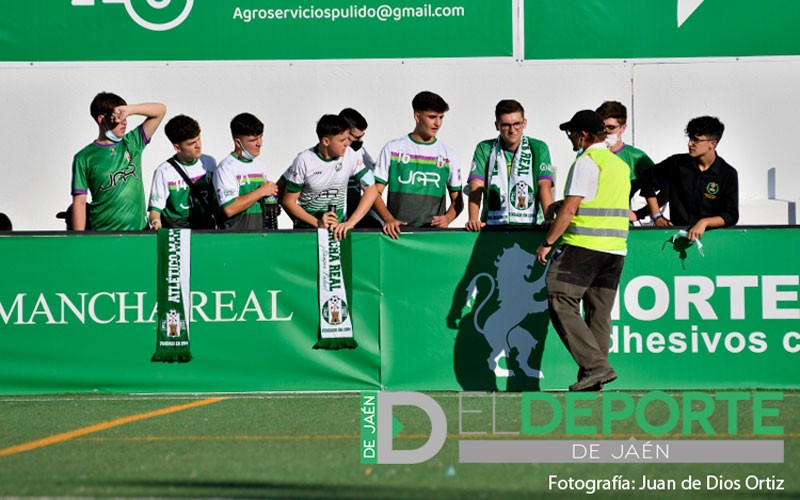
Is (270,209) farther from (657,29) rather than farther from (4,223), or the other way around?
(657,29)

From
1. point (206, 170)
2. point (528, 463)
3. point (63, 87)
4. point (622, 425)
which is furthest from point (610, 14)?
point (528, 463)

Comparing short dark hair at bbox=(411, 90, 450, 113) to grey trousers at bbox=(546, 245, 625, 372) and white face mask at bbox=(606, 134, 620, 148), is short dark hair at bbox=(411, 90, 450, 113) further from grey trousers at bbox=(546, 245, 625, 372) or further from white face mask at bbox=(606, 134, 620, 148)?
grey trousers at bbox=(546, 245, 625, 372)

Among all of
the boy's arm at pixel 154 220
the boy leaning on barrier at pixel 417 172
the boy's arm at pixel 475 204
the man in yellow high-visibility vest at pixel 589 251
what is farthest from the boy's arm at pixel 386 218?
the boy's arm at pixel 154 220

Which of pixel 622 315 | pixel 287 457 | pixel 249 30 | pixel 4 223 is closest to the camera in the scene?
pixel 287 457

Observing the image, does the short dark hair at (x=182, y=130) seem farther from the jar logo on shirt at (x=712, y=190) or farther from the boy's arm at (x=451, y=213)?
the jar logo on shirt at (x=712, y=190)

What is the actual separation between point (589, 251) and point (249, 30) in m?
5.62

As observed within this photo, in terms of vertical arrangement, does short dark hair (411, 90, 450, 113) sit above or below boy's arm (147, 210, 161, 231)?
above

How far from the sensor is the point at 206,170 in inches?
404

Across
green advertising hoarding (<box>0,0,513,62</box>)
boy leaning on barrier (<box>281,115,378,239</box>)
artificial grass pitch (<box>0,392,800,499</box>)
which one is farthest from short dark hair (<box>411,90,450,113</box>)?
green advertising hoarding (<box>0,0,513,62</box>)

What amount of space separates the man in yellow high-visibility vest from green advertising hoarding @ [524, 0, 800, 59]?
437 cm

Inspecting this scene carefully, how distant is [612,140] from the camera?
10.2 meters

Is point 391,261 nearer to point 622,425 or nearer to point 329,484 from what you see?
point 622,425

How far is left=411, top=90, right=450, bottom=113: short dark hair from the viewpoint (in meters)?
9.62

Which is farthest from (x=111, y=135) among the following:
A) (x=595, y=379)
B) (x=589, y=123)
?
(x=595, y=379)
